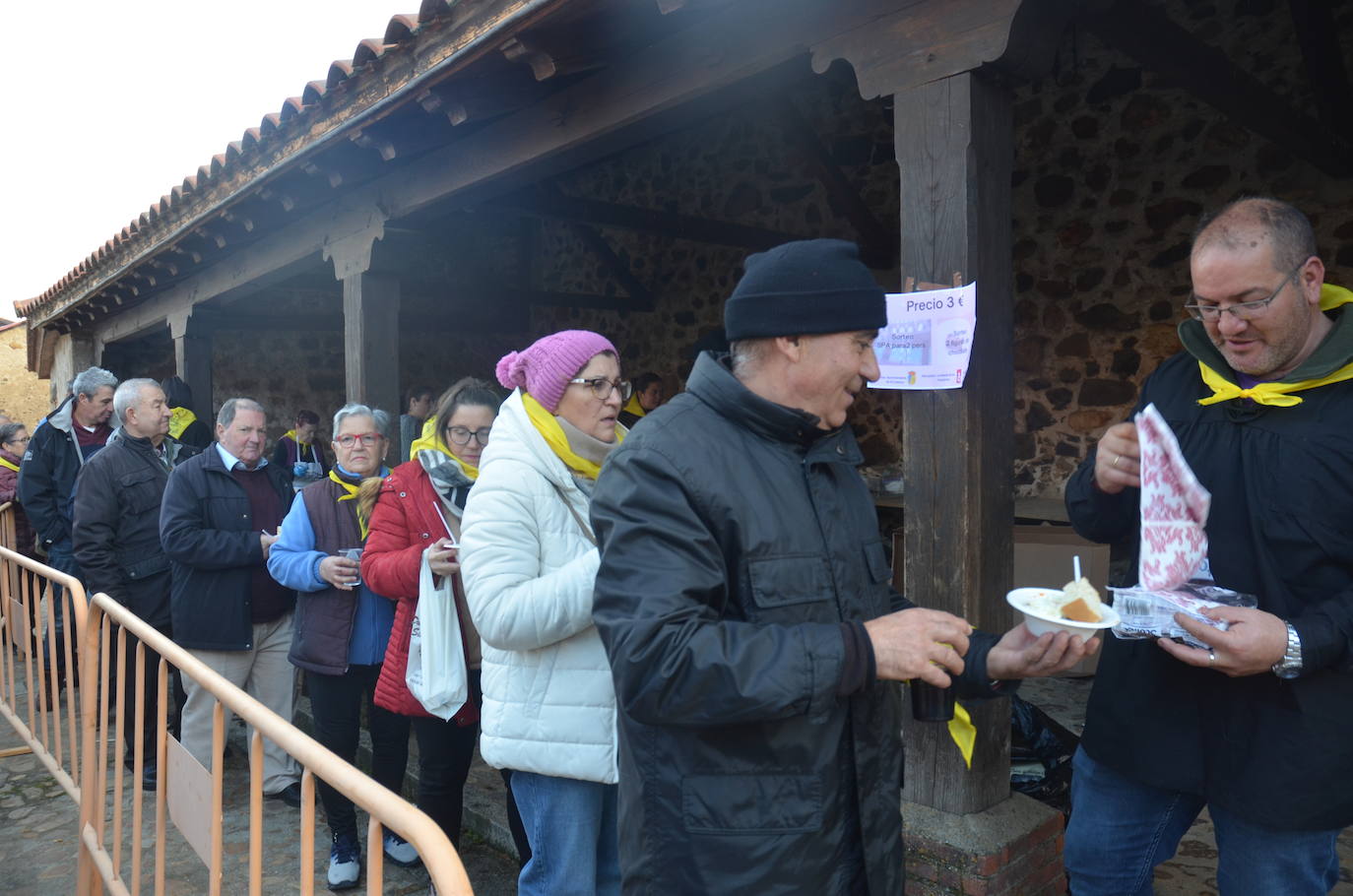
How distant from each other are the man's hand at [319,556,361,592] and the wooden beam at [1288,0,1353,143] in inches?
197

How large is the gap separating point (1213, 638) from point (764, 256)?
0.99 metres

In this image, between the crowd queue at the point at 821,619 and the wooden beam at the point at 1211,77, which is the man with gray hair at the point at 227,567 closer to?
the crowd queue at the point at 821,619

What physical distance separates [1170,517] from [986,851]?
3.57ft

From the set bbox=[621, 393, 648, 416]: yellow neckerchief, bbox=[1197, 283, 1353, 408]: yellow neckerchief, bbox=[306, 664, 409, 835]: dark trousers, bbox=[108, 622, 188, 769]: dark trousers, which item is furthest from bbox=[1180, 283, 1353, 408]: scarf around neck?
bbox=[621, 393, 648, 416]: yellow neckerchief

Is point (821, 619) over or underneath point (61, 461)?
underneath

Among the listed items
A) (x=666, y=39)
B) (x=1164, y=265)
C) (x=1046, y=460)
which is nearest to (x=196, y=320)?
(x=666, y=39)

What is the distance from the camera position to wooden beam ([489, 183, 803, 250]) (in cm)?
577

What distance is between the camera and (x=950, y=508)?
7.72 ft

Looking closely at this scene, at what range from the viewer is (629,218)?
6352mm

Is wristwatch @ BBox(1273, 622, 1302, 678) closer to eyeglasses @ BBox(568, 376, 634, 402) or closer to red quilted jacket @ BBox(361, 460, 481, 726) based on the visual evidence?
eyeglasses @ BBox(568, 376, 634, 402)

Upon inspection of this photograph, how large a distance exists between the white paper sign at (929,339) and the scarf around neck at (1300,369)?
0.60m

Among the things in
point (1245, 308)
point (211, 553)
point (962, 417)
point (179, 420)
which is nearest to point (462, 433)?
point (211, 553)

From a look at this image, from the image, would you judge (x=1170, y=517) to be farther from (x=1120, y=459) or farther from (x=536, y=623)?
(x=536, y=623)

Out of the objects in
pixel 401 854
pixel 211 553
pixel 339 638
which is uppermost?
pixel 211 553
